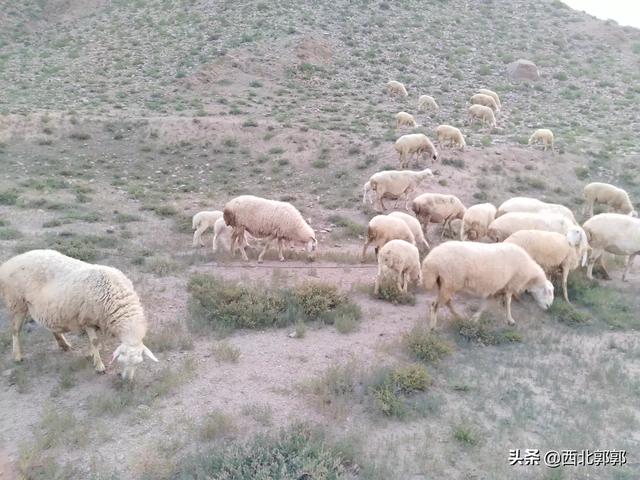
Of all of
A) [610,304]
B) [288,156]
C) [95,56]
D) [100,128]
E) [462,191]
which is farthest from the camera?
[95,56]

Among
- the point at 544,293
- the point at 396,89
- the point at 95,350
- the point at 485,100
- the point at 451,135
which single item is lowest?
the point at 95,350

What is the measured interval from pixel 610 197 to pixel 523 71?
18589 millimetres

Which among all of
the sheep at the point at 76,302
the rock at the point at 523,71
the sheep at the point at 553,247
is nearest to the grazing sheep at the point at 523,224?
the sheep at the point at 553,247

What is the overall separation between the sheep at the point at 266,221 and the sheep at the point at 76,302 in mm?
4074

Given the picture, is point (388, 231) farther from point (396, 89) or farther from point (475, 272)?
point (396, 89)

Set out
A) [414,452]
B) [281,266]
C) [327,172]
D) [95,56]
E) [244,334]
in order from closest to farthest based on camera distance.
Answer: [414,452], [244,334], [281,266], [327,172], [95,56]

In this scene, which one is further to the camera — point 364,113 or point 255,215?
point 364,113

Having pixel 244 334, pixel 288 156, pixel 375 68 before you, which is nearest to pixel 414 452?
pixel 244 334

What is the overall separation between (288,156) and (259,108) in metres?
6.33

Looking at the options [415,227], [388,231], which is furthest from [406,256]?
[415,227]

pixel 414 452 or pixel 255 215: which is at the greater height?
pixel 255 215

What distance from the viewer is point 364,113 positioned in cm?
2319

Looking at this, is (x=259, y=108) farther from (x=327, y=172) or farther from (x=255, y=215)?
(x=255, y=215)

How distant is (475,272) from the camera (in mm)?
8031
